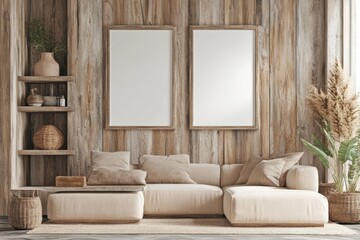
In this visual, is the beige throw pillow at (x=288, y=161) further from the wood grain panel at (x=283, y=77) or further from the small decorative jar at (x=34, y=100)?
the small decorative jar at (x=34, y=100)

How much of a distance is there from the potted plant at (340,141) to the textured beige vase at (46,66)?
2999mm

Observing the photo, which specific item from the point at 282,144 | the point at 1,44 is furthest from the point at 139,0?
the point at 282,144

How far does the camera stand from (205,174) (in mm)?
8750

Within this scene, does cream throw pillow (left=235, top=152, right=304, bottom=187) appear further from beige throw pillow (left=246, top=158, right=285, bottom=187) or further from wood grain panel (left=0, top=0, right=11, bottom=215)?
wood grain panel (left=0, top=0, right=11, bottom=215)

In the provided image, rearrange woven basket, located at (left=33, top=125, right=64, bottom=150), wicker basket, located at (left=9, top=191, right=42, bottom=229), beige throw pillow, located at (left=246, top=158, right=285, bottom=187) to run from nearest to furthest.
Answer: wicker basket, located at (left=9, top=191, right=42, bottom=229)
beige throw pillow, located at (left=246, top=158, right=285, bottom=187)
woven basket, located at (left=33, top=125, right=64, bottom=150)

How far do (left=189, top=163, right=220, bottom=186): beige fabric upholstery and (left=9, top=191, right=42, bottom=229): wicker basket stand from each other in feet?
6.62

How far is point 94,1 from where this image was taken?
8.97 m

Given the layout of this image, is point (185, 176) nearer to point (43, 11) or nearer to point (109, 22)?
point (109, 22)

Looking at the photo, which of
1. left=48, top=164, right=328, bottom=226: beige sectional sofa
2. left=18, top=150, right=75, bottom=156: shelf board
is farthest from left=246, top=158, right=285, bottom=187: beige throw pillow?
left=18, top=150, right=75, bottom=156: shelf board

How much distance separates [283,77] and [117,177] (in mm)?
2397

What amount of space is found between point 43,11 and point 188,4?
175 centimetres

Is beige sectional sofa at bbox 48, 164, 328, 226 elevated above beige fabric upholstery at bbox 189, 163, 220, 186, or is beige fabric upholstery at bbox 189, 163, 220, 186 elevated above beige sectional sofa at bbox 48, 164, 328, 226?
beige fabric upholstery at bbox 189, 163, 220, 186

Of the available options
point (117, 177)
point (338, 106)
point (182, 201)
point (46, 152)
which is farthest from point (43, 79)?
point (338, 106)

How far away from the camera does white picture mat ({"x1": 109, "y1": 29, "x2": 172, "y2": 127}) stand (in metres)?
8.99
